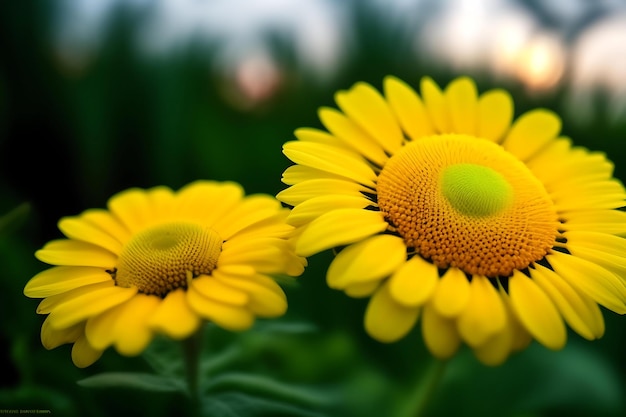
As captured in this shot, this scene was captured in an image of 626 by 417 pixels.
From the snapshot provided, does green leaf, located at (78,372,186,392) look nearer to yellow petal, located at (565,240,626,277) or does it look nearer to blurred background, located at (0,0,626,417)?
blurred background, located at (0,0,626,417)

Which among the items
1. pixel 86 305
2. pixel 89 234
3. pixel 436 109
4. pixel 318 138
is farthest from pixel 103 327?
pixel 436 109

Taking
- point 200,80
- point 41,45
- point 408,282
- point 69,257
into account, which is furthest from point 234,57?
point 408,282

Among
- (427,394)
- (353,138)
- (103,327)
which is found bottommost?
(427,394)

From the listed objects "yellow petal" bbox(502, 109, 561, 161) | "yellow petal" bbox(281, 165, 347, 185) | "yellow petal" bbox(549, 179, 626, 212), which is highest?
"yellow petal" bbox(502, 109, 561, 161)

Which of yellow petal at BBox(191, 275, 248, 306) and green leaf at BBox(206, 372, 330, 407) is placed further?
green leaf at BBox(206, 372, 330, 407)

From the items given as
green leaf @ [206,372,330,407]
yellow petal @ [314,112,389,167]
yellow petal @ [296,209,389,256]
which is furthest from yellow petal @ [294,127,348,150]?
green leaf @ [206,372,330,407]

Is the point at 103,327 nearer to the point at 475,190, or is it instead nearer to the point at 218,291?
the point at 218,291

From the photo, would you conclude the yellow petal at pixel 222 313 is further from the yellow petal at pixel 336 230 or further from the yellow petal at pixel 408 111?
the yellow petal at pixel 408 111
